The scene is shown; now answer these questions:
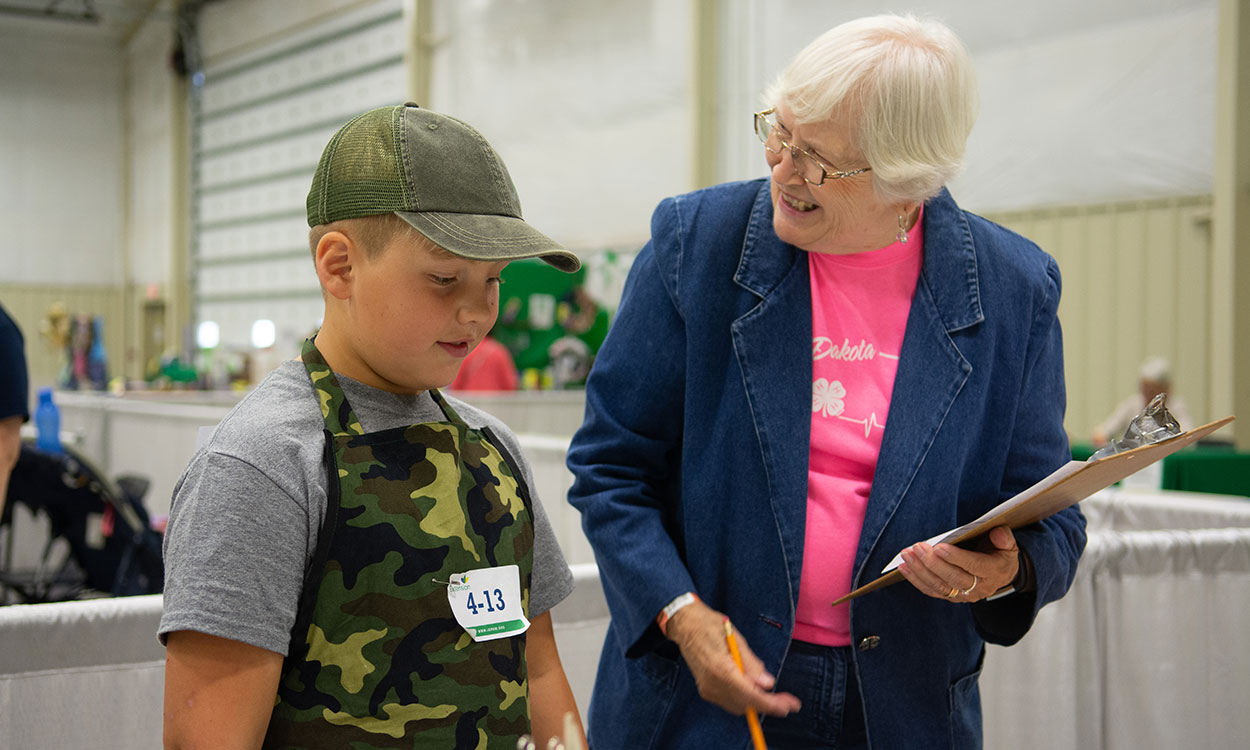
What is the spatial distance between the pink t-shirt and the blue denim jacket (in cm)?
3

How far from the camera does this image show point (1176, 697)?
2.30 metres

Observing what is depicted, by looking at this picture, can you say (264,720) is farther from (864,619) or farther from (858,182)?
(858,182)

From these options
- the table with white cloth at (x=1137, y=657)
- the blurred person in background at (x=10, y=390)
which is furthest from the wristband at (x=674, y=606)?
the blurred person in background at (x=10, y=390)

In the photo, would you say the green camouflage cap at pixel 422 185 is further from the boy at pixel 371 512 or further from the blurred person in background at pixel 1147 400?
the blurred person in background at pixel 1147 400

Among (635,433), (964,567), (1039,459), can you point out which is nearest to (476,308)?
(635,433)

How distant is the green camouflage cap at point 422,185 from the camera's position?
1006mm

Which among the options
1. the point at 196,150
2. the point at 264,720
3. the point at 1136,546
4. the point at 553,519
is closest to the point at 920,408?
the point at 264,720

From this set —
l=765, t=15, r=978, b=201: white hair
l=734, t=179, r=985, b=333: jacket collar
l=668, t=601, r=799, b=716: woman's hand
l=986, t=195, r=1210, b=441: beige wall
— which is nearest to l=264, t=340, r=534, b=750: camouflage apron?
l=668, t=601, r=799, b=716: woman's hand

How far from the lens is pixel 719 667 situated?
1.20m

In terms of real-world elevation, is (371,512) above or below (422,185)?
below

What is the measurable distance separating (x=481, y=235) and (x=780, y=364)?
471 millimetres

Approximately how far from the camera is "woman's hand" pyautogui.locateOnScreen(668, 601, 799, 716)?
116 cm

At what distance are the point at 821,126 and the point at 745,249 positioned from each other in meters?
0.18

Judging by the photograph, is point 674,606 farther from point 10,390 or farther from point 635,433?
point 10,390
